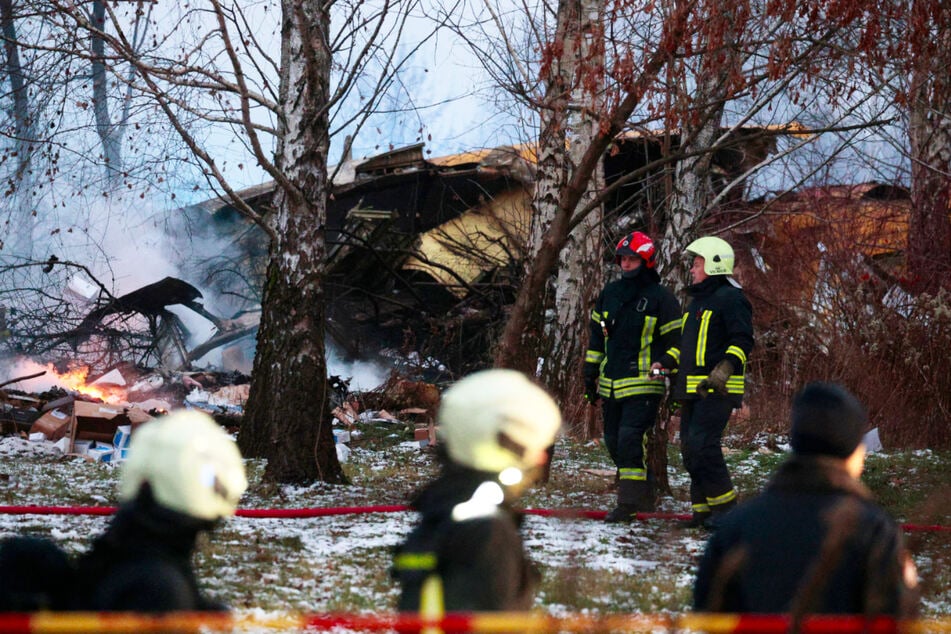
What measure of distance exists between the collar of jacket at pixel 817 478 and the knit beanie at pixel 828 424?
0.09 ft

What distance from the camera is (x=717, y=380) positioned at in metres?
6.59

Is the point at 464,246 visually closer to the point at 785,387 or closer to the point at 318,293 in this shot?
the point at 785,387

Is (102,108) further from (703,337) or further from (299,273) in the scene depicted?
(703,337)

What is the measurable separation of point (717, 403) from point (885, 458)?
175 inches

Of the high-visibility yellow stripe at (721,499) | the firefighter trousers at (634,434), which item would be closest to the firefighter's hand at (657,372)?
the firefighter trousers at (634,434)

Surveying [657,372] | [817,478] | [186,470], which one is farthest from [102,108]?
[817,478]

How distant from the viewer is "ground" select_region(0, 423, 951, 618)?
4.59 metres

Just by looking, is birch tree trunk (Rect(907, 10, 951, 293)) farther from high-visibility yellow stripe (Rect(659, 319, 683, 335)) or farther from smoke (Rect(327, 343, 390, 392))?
smoke (Rect(327, 343, 390, 392))

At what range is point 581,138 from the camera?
440 inches

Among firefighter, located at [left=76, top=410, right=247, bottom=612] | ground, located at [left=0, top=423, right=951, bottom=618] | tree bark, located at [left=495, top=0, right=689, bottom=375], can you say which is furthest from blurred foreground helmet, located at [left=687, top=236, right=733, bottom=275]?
firefighter, located at [left=76, top=410, right=247, bottom=612]

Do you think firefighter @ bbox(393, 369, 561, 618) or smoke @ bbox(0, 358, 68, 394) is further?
smoke @ bbox(0, 358, 68, 394)

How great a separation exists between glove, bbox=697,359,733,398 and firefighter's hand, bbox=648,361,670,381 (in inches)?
9.7

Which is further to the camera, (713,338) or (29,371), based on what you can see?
(29,371)

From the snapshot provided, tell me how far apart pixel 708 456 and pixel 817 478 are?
13.5ft
